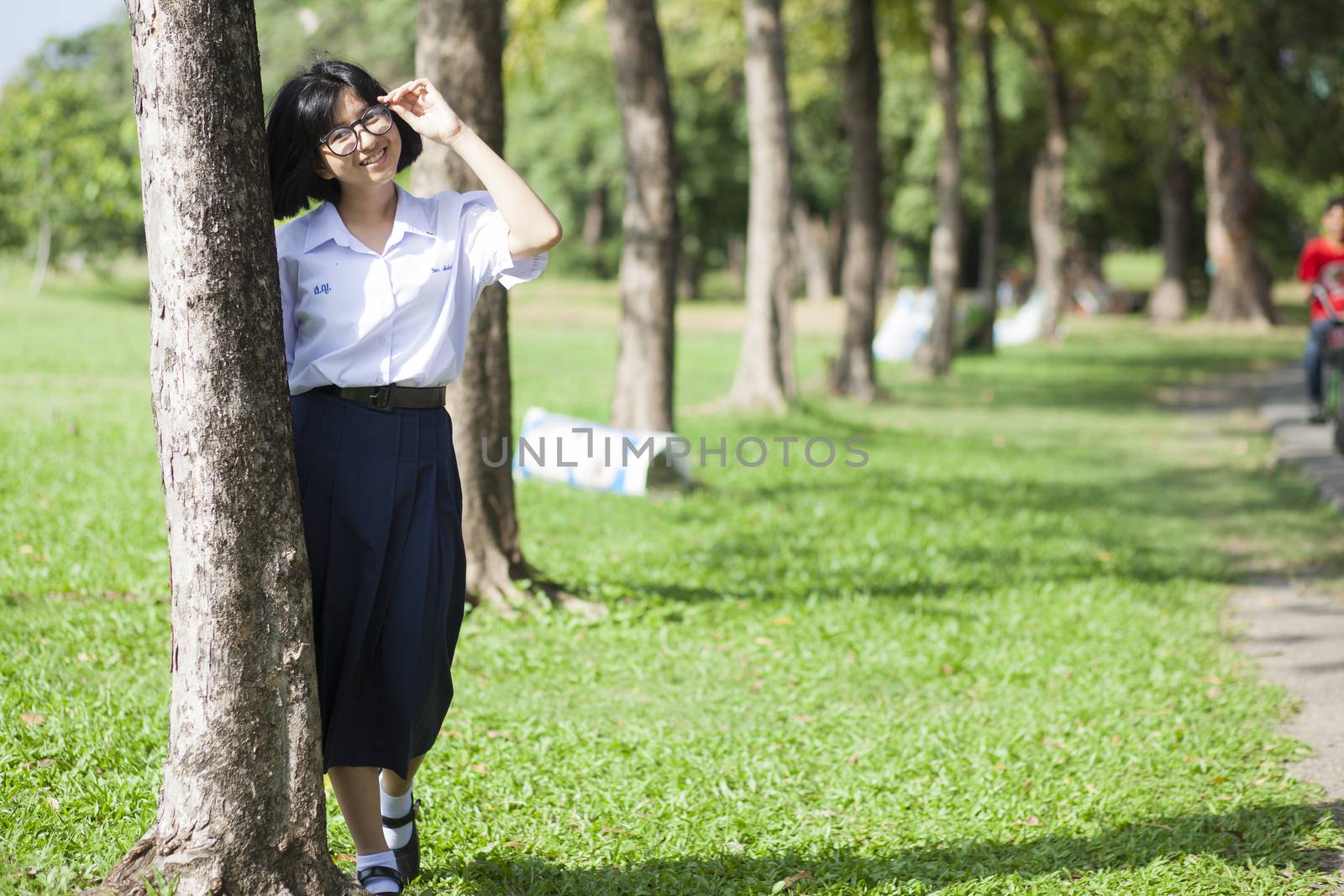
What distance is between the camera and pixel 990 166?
973 inches

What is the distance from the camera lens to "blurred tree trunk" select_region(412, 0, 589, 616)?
6.68 m

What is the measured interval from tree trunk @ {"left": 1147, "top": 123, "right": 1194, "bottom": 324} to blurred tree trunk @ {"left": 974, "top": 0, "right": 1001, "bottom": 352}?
1329cm

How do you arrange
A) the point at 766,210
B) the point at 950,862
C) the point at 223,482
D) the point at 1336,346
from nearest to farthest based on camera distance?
the point at 223,482, the point at 950,862, the point at 1336,346, the point at 766,210

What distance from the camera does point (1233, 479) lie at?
12336 millimetres

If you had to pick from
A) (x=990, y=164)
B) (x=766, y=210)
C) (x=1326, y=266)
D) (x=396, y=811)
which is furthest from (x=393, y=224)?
(x=990, y=164)

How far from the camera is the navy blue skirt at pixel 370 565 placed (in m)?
3.35

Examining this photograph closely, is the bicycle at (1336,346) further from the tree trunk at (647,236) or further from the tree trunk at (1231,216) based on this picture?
the tree trunk at (1231,216)

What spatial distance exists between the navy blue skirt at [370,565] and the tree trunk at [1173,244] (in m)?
37.9

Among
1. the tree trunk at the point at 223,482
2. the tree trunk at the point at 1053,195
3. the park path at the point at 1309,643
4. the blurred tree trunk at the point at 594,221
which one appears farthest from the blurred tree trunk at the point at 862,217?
the blurred tree trunk at the point at 594,221

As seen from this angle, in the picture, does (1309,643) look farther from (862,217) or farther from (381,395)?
(862,217)

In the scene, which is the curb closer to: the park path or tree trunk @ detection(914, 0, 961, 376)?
the park path

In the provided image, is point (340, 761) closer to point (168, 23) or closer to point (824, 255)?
point (168, 23)

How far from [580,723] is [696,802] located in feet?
2.90

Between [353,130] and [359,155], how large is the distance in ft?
0.21
